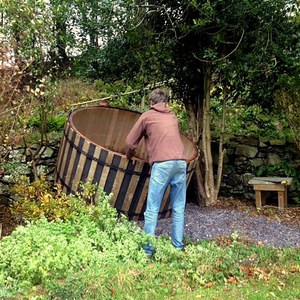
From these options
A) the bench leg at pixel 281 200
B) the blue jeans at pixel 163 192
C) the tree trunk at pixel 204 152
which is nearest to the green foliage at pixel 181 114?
the tree trunk at pixel 204 152

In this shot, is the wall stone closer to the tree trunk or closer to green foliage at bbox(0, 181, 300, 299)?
the tree trunk

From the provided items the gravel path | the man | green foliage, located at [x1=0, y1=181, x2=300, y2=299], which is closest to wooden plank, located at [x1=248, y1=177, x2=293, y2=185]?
the gravel path

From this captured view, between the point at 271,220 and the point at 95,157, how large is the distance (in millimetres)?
2505

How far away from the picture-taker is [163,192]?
473 cm

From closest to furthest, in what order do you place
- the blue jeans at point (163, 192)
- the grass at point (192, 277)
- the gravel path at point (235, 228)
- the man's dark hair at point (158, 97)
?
the grass at point (192, 277), the blue jeans at point (163, 192), the man's dark hair at point (158, 97), the gravel path at point (235, 228)

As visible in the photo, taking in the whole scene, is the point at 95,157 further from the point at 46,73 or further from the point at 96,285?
the point at 96,285

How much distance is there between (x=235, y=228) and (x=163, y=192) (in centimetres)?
137

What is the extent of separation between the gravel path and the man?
59 centimetres

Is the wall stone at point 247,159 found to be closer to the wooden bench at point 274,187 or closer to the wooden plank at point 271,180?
the wooden plank at point 271,180

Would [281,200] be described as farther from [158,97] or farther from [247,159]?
[158,97]

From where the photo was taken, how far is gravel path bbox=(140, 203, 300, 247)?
17.2ft

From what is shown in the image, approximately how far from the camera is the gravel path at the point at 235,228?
Result: 525cm

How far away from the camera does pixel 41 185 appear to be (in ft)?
17.8

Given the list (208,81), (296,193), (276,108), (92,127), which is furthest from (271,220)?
(92,127)
